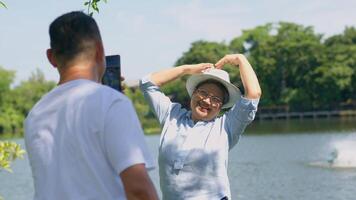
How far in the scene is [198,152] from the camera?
3152 millimetres

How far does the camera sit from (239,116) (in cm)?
328

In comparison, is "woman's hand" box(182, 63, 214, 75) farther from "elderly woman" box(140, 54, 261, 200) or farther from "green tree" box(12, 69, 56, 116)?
"green tree" box(12, 69, 56, 116)

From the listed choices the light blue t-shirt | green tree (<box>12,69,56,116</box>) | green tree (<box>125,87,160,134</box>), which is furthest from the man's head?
green tree (<box>12,69,56,116</box>)

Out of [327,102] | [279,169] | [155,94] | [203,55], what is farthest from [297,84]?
[155,94]

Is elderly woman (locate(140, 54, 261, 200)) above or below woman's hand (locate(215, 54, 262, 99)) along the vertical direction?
below

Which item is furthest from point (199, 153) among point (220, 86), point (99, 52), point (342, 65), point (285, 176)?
point (342, 65)

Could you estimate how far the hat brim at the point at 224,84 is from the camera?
11.0 ft

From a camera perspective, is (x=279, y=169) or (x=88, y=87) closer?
(x=88, y=87)

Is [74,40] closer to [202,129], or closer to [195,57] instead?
[202,129]

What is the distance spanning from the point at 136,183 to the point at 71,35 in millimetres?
461

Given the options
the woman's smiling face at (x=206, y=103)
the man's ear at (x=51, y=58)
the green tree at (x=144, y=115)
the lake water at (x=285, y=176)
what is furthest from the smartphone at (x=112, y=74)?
the green tree at (x=144, y=115)

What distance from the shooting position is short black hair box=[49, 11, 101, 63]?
1.99m

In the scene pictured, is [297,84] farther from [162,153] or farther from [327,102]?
[162,153]

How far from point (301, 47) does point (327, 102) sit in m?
5.77
